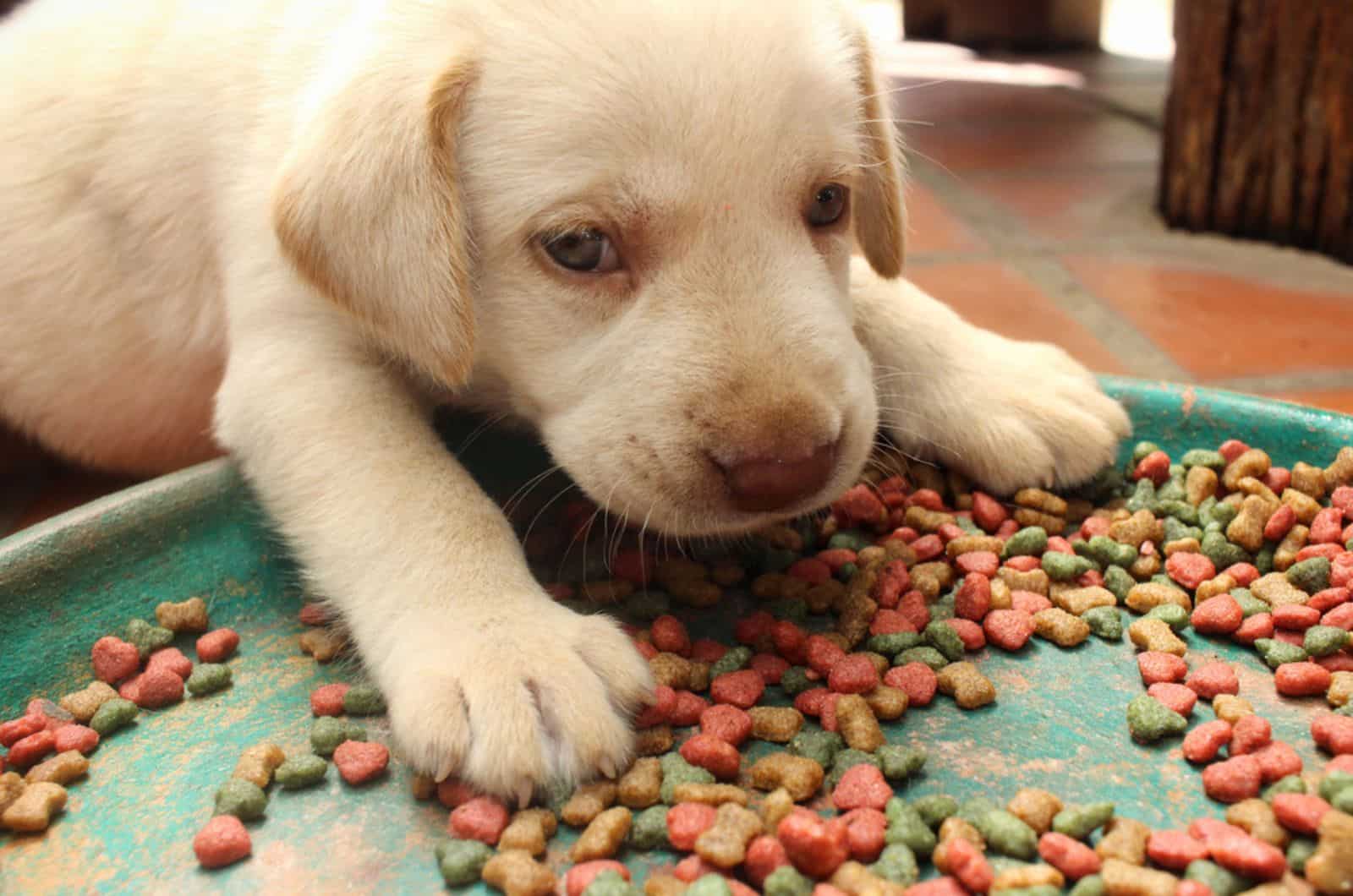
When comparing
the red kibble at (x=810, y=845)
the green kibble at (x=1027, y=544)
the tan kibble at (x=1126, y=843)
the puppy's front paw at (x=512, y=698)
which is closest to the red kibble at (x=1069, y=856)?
the tan kibble at (x=1126, y=843)

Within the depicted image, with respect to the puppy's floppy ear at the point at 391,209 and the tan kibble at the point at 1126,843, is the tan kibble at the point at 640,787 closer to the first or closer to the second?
the tan kibble at the point at 1126,843

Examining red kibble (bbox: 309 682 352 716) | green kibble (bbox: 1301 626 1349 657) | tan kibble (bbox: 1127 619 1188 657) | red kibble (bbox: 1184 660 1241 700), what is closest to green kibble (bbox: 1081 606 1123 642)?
tan kibble (bbox: 1127 619 1188 657)

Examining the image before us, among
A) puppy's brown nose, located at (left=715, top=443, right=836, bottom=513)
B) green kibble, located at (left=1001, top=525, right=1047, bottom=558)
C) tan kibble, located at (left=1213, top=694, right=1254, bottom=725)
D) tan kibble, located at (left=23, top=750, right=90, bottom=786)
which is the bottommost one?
green kibble, located at (left=1001, top=525, right=1047, bottom=558)

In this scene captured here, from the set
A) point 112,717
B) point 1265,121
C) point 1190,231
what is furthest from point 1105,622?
point 1190,231

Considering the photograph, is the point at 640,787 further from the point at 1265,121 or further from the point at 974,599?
the point at 1265,121

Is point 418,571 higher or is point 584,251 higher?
point 584,251

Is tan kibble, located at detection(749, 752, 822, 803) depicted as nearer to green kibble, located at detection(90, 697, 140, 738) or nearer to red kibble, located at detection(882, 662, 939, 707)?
red kibble, located at detection(882, 662, 939, 707)
